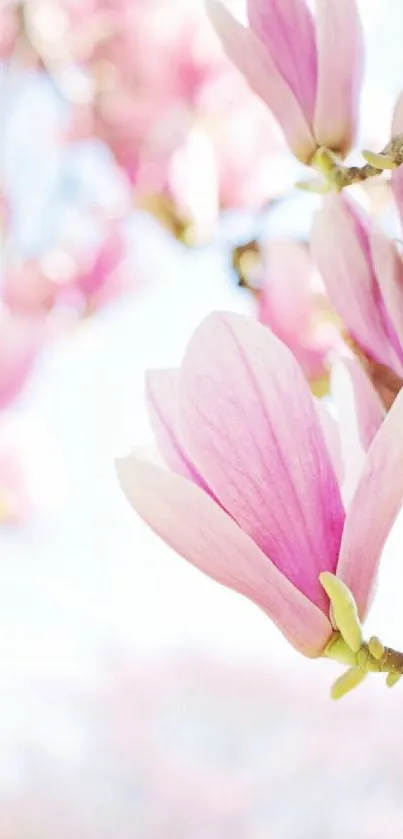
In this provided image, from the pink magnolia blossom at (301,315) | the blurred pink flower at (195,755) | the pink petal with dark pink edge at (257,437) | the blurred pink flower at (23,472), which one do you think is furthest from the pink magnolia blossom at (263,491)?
the blurred pink flower at (195,755)

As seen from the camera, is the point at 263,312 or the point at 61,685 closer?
the point at 263,312

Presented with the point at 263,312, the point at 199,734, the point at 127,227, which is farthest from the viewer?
the point at 199,734

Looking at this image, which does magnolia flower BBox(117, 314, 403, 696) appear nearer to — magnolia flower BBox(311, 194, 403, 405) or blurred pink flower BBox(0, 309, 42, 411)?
magnolia flower BBox(311, 194, 403, 405)

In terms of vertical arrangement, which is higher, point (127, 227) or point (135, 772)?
point (127, 227)

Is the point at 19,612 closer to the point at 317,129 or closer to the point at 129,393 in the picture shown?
the point at 129,393

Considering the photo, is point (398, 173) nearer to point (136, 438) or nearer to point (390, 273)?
point (390, 273)

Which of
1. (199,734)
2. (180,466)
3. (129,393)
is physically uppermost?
(180,466)

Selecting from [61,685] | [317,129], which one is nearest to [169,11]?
[317,129]

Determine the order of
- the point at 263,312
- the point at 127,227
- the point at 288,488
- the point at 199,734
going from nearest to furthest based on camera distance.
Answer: the point at 288,488 → the point at 263,312 → the point at 127,227 → the point at 199,734
